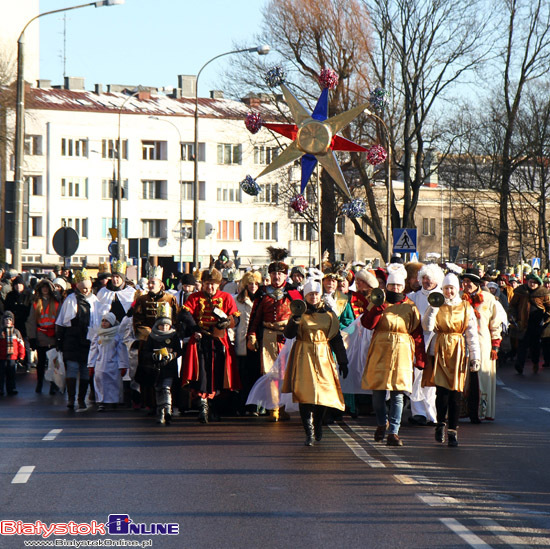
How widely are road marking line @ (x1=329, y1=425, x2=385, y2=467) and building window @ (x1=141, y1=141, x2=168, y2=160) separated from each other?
72004mm

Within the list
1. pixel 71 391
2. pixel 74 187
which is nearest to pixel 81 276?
pixel 71 391

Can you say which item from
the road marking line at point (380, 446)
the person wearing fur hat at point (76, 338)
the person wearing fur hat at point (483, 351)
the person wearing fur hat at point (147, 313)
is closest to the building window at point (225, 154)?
the person wearing fur hat at point (76, 338)

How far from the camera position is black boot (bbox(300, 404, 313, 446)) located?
40.9 ft

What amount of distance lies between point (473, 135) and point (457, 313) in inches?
1379

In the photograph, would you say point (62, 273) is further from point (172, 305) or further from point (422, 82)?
point (422, 82)

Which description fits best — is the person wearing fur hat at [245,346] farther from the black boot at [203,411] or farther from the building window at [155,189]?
the building window at [155,189]

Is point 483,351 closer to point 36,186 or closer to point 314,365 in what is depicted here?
point 314,365

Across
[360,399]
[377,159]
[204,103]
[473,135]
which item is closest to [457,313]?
[360,399]

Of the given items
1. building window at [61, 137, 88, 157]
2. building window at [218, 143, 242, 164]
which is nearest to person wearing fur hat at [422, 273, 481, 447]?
building window at [61, 137, 88, 157]

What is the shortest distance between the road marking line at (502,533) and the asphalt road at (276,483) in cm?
1

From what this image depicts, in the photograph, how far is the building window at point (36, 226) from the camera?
81.1 meters

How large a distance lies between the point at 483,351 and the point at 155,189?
71.7 m

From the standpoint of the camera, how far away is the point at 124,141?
8375cm

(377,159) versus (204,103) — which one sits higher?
(204,103)
